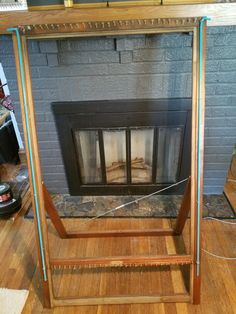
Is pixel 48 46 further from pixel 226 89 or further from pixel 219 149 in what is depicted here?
pixel 219 149

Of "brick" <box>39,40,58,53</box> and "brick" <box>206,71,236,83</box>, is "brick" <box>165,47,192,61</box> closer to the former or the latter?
"brick" <box>206,71,236,83</box>

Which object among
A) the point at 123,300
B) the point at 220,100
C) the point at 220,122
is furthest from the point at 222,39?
the point at 123,300

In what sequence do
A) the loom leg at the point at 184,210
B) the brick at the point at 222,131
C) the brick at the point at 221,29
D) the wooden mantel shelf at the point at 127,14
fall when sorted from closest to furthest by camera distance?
the wooden mantel shelf at the point at 127,14 → the loom leg at the point at 184,210 → the brick at the point at 221,29 → the brick at the point at 222,131

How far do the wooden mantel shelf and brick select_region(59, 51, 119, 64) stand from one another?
0.32 meters

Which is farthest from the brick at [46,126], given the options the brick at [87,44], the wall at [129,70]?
the brick at [87,44]

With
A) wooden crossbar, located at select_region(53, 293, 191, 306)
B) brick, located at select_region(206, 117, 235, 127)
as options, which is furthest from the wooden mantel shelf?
wooden crossbar, located at select_region(53, 293, 191, 306)

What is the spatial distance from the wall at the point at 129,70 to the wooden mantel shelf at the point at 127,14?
0.23 m

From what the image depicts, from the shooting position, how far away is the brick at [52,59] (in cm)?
151

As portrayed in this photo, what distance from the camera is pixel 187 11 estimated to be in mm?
1186

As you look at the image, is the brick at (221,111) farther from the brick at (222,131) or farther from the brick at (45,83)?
the brick at (45,83)

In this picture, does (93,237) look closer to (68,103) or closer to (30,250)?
(30,250)

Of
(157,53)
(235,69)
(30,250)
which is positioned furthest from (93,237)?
(235,69)

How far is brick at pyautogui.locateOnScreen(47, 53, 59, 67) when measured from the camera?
4.97 ft

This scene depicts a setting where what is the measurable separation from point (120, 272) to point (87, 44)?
127 cm
